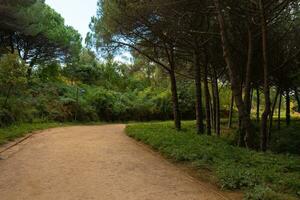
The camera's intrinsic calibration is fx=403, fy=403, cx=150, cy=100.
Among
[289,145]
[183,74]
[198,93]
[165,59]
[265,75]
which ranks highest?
[165,59]

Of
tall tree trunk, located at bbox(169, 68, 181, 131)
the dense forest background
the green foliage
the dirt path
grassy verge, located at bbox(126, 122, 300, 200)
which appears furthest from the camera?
tall tree trunk, located at bbox(169, 68, 181, 131)

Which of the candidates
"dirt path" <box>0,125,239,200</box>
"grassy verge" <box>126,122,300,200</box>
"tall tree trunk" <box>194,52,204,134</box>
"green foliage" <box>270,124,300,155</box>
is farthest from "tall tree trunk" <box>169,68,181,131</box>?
"dirt path" <box>0,125,239,200</box>

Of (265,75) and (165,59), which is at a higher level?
(165,59)

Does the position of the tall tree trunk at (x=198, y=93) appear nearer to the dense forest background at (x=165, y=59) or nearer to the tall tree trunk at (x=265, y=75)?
the dense forest background at (x=165, y=59)

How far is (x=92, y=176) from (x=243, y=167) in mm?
3080

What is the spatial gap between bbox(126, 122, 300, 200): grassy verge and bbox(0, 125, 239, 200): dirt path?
0.45 metres

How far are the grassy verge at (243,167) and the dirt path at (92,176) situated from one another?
0.45 metres

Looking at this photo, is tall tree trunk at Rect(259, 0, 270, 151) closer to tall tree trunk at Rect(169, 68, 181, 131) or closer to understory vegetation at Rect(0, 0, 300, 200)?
understory vegetation at Rect(0, 0, 300, 200)

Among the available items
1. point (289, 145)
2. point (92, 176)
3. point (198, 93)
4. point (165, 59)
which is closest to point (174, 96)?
point (198, 93)

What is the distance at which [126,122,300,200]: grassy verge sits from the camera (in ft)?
21.3

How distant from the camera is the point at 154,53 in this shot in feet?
66.9

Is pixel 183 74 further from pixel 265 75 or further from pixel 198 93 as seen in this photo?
pixel 265 75

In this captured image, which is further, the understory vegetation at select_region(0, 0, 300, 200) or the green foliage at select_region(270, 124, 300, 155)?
the green foliage at select_region(270, 124, 300, 155)

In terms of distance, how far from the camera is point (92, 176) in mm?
8133
